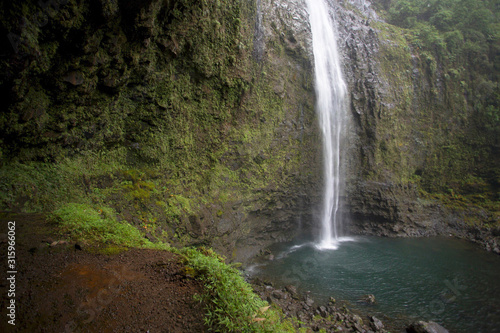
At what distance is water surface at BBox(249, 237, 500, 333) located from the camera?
8.50 metres

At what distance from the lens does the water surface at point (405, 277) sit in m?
8.50

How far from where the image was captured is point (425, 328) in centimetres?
730

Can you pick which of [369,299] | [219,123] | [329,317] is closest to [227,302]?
[329,317]

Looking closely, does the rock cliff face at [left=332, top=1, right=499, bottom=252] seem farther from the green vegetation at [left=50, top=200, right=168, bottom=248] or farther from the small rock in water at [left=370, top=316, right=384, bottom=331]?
the green vegetation at [left=50, top=200, right=168, bottom=248]

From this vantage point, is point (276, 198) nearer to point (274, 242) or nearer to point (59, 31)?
point (274, 242)

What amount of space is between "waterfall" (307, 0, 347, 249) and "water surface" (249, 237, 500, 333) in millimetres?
1660

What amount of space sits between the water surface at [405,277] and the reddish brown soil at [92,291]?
6.66 metres

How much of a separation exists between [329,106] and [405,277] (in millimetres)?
9242

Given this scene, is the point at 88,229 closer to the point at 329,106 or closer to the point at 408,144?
the point at 329,106

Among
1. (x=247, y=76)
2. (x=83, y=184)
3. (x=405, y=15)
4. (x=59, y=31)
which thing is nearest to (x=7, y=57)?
(x=59, y=31)

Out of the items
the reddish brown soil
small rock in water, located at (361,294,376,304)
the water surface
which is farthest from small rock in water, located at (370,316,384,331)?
the reddish brown soil

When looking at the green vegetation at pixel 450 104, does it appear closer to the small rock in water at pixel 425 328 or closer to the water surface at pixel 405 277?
the water surface at pixel 405 277

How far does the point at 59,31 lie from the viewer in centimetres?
529

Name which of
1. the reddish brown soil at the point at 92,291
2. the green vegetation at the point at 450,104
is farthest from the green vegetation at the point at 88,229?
the green vegetation at the point at 450,104
